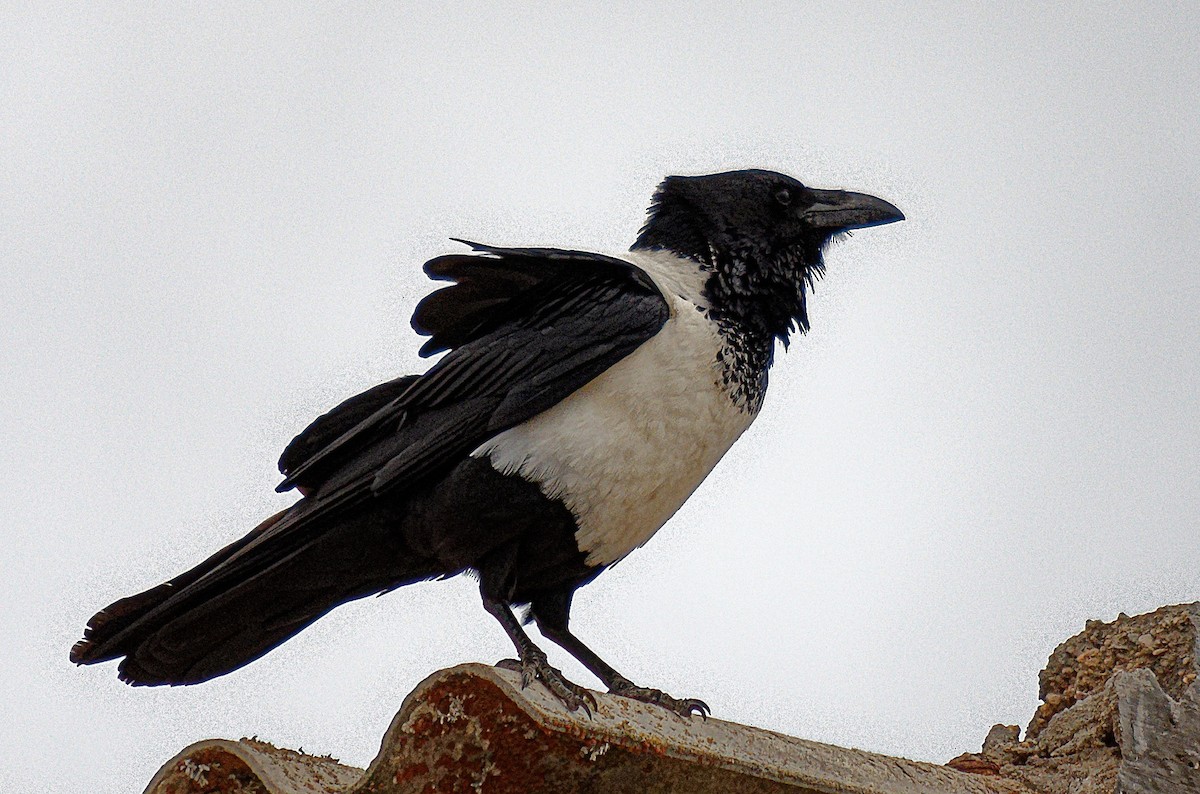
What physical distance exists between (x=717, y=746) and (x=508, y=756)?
46 cm

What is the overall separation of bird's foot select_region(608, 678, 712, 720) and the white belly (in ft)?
1.01

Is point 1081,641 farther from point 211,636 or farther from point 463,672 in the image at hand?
point 211,636

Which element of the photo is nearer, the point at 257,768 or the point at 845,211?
the point at 257,768

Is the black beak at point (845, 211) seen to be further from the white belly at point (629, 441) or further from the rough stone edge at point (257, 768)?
the rough stone edge at point (257, 768)

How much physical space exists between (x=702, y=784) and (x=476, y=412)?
3.50 ft

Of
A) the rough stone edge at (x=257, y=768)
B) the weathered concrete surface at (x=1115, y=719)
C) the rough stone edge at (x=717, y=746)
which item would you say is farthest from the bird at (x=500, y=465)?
the weathered concrete surface at (x=1115, y=719)

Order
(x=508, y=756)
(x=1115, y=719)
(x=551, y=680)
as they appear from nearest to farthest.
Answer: (x=508, y=756), (x=551, y=680), (x=1115, y=719)

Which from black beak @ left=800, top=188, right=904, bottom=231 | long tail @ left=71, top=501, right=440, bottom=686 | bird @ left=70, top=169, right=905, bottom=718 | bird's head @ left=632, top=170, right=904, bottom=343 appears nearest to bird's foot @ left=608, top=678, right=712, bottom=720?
bird @ left=70, top=169, right=905, bottom=718

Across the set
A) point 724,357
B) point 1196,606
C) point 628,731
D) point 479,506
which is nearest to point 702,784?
point 628,731

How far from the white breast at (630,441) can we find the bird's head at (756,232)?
266 mm

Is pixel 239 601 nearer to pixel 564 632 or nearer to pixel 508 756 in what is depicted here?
pixel 564 632

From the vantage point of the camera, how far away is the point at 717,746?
2.65 metres

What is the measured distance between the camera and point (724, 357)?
136 inches

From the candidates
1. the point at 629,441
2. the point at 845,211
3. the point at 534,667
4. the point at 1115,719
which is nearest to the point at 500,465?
the point at 629,441
